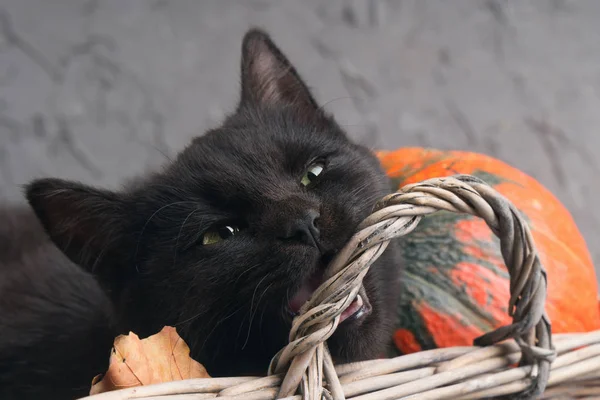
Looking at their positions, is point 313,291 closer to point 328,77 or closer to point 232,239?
point 232,239

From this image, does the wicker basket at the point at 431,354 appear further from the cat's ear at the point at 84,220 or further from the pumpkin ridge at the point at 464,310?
the cat's ear at the point at 84,220

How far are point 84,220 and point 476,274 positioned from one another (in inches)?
34.7

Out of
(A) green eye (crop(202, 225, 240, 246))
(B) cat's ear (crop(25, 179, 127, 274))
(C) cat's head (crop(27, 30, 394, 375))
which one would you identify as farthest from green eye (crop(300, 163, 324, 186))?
(B) cat's ear (crop(25, 179, 127, 274))

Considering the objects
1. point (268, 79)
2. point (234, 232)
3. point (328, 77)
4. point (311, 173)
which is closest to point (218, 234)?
point (234, 232)

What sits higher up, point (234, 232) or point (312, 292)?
point (234, 232)

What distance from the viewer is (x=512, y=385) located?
0.97 meters

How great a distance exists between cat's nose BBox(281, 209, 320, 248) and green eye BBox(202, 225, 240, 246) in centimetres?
16

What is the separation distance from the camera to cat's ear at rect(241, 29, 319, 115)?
1.40 m

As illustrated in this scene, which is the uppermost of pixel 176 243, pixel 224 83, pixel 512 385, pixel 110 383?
pixel 224 83

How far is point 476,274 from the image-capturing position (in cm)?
139

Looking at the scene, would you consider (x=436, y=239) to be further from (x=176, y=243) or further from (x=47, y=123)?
(x=47, y=123)

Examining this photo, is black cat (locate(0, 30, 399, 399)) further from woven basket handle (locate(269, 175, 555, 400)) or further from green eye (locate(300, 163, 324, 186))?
woven basket handle (locate(269, 175, 555, 400))

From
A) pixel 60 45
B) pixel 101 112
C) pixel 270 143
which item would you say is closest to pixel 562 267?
pixel 270 143

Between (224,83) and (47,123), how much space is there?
758 millimetres
